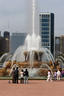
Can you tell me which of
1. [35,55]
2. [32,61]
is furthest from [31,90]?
[35,55]

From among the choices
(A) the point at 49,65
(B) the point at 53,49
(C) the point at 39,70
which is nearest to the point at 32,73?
(C) the point at 39,70

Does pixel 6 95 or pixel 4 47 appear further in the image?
pixel 4 47

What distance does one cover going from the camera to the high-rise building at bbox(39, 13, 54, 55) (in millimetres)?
174250

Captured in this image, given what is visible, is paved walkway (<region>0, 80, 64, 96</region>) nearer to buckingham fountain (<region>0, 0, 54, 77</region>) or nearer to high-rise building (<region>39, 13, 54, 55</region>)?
buckingham fountain (<region>0, 0, 54, 77</region>)

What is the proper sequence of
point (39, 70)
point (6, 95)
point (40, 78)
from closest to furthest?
point (6, 95), point (40, 78), point (39, 70)

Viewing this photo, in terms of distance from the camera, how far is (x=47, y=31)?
17762cm

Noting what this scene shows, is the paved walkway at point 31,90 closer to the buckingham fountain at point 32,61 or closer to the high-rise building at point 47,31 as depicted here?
the buckingham fountain at point 32,61

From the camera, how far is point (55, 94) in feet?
55.3

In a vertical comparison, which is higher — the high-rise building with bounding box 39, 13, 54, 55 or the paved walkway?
the high-rise building with bounding box 39, 13, 54, 55

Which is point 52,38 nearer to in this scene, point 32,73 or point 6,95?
point 32,73

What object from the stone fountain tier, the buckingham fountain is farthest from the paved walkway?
the stone fountain tier

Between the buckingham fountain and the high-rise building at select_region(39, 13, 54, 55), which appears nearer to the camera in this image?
the buckingham fountain

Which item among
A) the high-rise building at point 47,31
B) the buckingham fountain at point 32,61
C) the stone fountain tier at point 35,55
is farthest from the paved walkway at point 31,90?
the high-rise building at point 47,31

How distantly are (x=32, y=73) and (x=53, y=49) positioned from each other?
148 m
